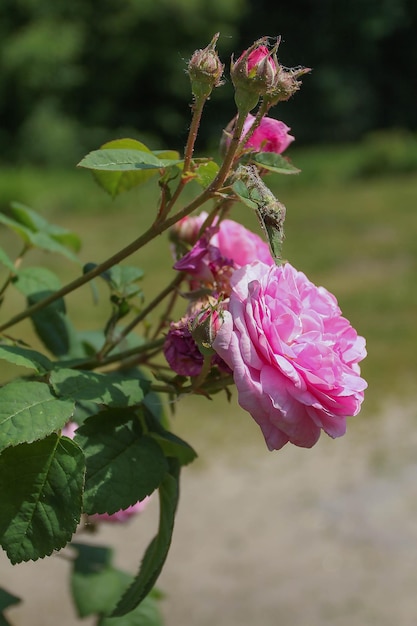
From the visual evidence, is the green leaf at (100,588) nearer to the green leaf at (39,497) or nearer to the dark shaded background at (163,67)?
the green leaf at (39,497)

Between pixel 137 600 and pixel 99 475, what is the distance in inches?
3.3

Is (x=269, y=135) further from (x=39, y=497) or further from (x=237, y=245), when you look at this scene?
(x=39, y=497)


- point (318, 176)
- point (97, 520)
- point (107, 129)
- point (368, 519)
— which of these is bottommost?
point (97, 520)

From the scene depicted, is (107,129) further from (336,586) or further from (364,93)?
(336,586)

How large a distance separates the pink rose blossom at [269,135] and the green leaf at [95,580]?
1.63 ft

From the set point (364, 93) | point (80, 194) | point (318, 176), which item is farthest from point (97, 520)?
point (364, 93)

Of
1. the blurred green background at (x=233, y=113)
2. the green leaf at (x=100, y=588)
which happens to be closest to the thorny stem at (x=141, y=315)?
the green leaf at (x=100, y=588)

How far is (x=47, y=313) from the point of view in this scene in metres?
0.56

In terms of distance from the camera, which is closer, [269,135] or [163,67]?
[269,135]

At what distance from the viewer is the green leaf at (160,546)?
0.42 meters

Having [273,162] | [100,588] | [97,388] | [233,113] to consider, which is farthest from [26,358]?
[233,113]

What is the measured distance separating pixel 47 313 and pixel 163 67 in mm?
9285

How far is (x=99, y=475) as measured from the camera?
40 cm

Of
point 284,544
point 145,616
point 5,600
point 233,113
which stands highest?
point 233,113
